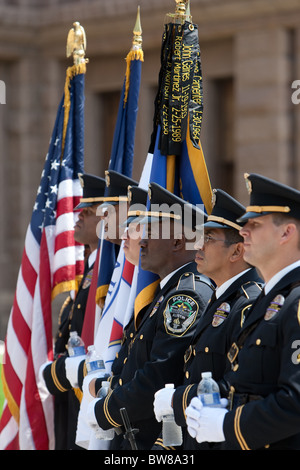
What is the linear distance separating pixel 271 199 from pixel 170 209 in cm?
101

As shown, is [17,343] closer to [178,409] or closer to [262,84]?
[178,409]

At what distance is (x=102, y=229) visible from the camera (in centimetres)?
557

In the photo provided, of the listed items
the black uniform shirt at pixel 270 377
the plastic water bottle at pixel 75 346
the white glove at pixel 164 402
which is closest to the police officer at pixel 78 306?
the plastic water bottle at pixel 75 346

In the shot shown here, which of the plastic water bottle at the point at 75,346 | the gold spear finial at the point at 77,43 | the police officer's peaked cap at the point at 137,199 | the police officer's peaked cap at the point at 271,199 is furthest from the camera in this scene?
the gold spear finial at the point at 77,43

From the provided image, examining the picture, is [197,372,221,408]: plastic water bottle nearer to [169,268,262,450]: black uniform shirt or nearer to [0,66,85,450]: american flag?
[169,268,262,450]: black uniform shirt

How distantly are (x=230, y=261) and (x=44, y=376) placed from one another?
6.51 feet

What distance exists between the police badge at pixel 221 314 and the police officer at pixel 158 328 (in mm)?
279

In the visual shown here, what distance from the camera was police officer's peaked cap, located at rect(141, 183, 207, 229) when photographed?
4.31m

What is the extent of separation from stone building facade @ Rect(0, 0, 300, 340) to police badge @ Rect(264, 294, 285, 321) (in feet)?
22.8

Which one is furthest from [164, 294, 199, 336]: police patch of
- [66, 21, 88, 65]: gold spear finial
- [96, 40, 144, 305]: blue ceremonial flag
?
[66, 21, 88, 65]: gold spear finial

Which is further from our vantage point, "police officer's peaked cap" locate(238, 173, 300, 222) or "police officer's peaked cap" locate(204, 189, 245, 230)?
"police officer's peaked cap" locate(204, 189, 245, 230)

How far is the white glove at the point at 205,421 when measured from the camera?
3207 millimetres

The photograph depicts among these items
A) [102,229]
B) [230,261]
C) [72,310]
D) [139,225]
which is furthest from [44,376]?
[230,261]

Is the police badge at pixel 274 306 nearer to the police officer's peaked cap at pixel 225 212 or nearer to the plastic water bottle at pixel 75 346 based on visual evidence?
the police officer's peaked cap at pixel 225 212
